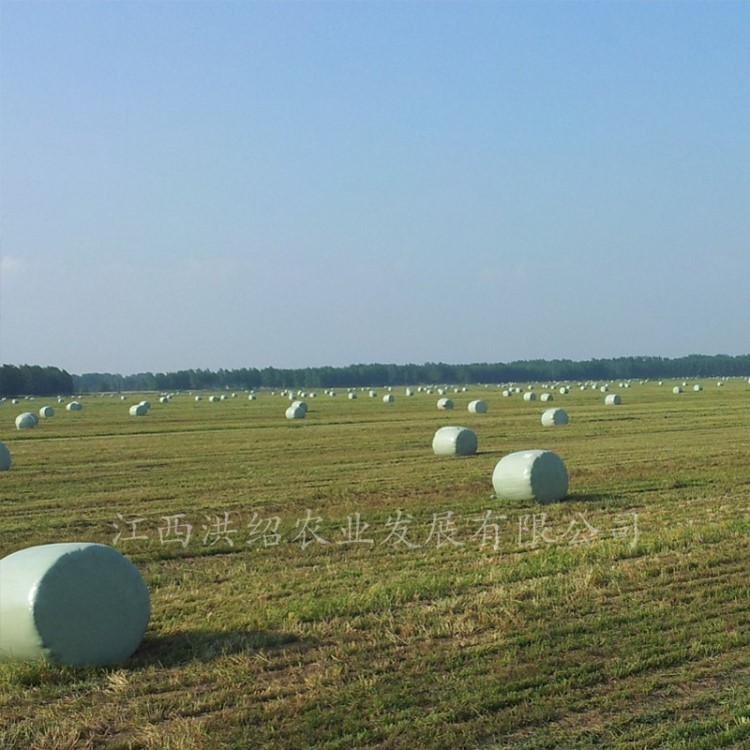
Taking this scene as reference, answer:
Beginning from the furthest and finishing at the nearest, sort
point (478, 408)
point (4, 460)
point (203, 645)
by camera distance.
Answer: point (478, 408)
point (4, 460)
point (203, 645)

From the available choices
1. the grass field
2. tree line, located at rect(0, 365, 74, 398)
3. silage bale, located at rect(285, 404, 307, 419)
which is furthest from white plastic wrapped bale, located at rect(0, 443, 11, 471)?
tree line, located at rect(0, 365, 74, 398)

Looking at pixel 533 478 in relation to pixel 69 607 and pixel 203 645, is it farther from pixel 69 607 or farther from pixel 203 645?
pixel 69 607

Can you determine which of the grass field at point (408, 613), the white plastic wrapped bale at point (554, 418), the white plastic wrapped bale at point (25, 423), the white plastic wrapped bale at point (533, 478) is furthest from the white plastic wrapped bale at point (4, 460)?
the white plastic wrapped bale at point (25, 423)

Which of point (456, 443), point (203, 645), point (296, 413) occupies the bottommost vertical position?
point (203, 645)

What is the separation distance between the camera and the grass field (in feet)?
23.2

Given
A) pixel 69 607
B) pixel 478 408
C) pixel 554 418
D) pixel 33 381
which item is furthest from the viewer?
pixel 33 381

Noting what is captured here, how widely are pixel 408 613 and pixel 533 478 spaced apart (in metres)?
8.59

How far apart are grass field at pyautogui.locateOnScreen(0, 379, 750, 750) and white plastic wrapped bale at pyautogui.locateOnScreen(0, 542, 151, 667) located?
0.16 meters

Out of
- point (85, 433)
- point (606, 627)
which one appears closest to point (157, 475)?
point (606, 627)

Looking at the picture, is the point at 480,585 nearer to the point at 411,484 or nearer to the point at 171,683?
the point at 171,683

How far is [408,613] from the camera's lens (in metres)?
9.94

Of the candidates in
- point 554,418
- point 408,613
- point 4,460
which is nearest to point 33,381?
point 554,418

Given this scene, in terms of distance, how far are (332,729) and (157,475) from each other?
18.3m

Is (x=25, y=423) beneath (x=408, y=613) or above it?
above
